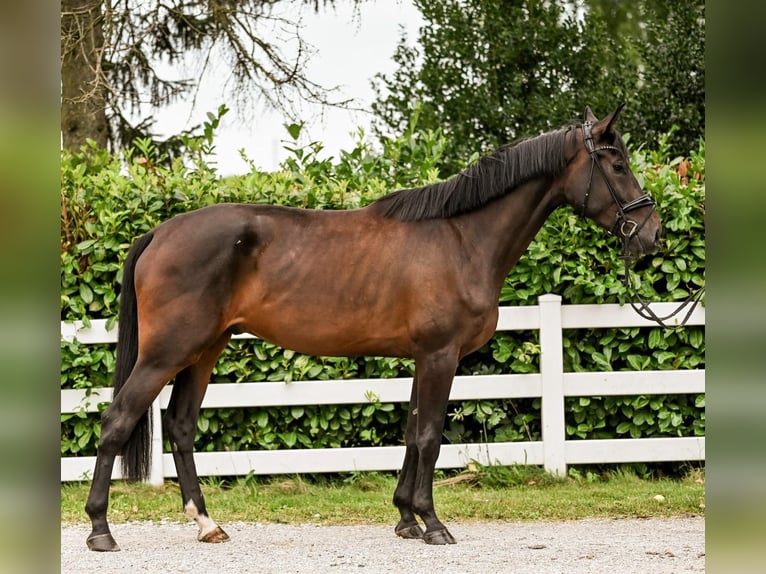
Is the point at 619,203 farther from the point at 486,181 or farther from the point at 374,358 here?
the point at 374,358

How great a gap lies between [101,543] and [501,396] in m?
2.85

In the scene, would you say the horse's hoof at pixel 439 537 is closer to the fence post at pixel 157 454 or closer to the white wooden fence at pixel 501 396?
the white wooden fence at pixel 501 396

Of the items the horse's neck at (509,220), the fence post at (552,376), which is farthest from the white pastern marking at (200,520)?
the fence post at (552,376)

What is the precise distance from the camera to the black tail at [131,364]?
14.8ft

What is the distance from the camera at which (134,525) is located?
503 cm

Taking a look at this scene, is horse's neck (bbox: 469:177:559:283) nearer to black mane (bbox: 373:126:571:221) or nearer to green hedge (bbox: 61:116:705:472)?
black mane (bbox: 373:126:571:221)

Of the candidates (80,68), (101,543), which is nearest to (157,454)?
(101,543)

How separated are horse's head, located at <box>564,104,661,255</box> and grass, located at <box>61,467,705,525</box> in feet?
6.06

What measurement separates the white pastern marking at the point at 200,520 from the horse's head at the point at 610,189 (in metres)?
2.74

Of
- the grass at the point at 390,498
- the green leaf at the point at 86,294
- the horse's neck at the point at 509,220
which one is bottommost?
the grass at the point at 390,498

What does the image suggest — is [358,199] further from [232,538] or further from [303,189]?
[232,538]
